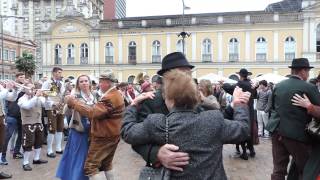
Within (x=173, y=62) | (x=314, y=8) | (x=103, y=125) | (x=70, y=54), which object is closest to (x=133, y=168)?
(x=103, y=125)

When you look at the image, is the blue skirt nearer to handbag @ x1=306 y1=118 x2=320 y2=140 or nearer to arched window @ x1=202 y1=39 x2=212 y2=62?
handbag @ x1=306 y1=118 x2=320 y2=140

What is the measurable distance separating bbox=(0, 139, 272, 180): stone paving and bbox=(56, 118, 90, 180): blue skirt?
2096 millimetres

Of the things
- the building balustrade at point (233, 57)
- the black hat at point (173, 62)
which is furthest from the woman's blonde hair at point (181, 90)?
the building balustrade at point (233, 57)

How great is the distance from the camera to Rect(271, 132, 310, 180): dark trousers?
5.87m

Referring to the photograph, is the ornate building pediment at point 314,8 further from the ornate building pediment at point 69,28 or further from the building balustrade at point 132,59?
the ornate building pediment at point 69,28

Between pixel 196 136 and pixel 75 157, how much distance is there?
381cm

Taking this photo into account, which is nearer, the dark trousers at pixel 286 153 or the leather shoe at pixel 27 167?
the dark trousers at pixel 286 153

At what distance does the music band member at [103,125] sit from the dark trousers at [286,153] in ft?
7.74

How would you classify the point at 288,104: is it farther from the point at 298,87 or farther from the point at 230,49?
the point at 230,49

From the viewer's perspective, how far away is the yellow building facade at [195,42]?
41.4 m

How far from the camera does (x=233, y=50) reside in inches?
1699

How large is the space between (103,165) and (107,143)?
0.38m

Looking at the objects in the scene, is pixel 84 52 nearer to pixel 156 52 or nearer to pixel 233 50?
pixel 156 52

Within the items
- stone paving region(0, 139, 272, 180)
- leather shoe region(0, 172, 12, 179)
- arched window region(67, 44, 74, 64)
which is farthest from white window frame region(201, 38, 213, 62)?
leather shoe region(0, 172, 12, 179)
